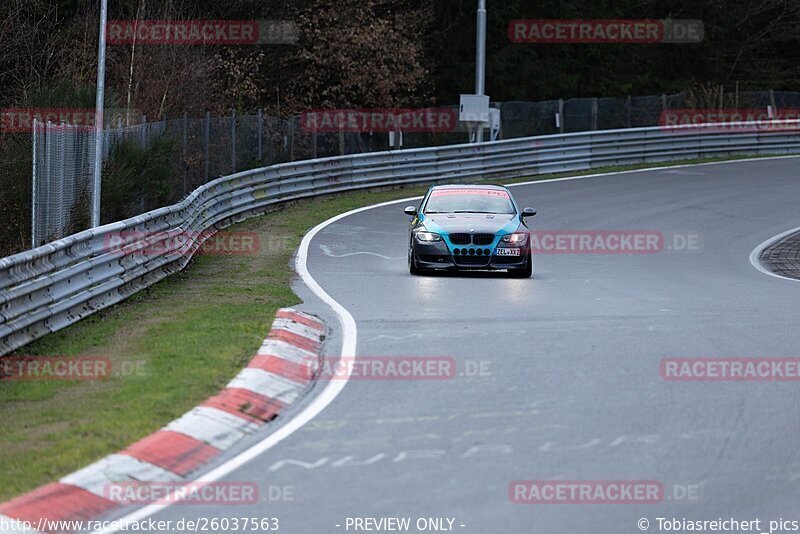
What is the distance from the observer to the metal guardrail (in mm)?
12742

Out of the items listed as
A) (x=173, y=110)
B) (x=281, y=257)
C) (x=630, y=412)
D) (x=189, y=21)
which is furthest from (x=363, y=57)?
(x=630, y=412)

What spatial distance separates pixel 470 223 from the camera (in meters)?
19.0

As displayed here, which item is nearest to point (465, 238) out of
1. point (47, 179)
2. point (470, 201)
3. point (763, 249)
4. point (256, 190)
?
point (470, 201)

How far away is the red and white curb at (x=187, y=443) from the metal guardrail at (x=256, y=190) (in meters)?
2.43

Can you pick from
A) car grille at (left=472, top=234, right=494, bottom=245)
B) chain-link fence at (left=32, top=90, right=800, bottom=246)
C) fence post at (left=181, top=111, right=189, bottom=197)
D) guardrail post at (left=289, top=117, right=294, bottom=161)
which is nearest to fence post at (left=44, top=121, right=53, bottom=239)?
chain-link fence at (left=32, top=90, right=800, bottom=246)

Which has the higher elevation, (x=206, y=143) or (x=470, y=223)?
(x=206, y=143)

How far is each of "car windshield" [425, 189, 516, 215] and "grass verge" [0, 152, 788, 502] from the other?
A: 2.51m

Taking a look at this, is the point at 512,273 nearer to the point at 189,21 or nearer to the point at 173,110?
the point at 173,110

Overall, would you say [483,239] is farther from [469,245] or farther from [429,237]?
[429,237]

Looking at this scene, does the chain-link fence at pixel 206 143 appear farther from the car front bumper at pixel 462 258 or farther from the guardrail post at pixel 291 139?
the car front bumper at pixel 462 258

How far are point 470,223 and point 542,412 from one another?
9.85 m

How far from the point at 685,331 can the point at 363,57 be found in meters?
30.2

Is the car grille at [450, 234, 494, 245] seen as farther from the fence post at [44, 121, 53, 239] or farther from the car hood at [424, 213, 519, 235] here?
the fence post at [44, 121, 53, 239]

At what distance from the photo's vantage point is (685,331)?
1321 cm
